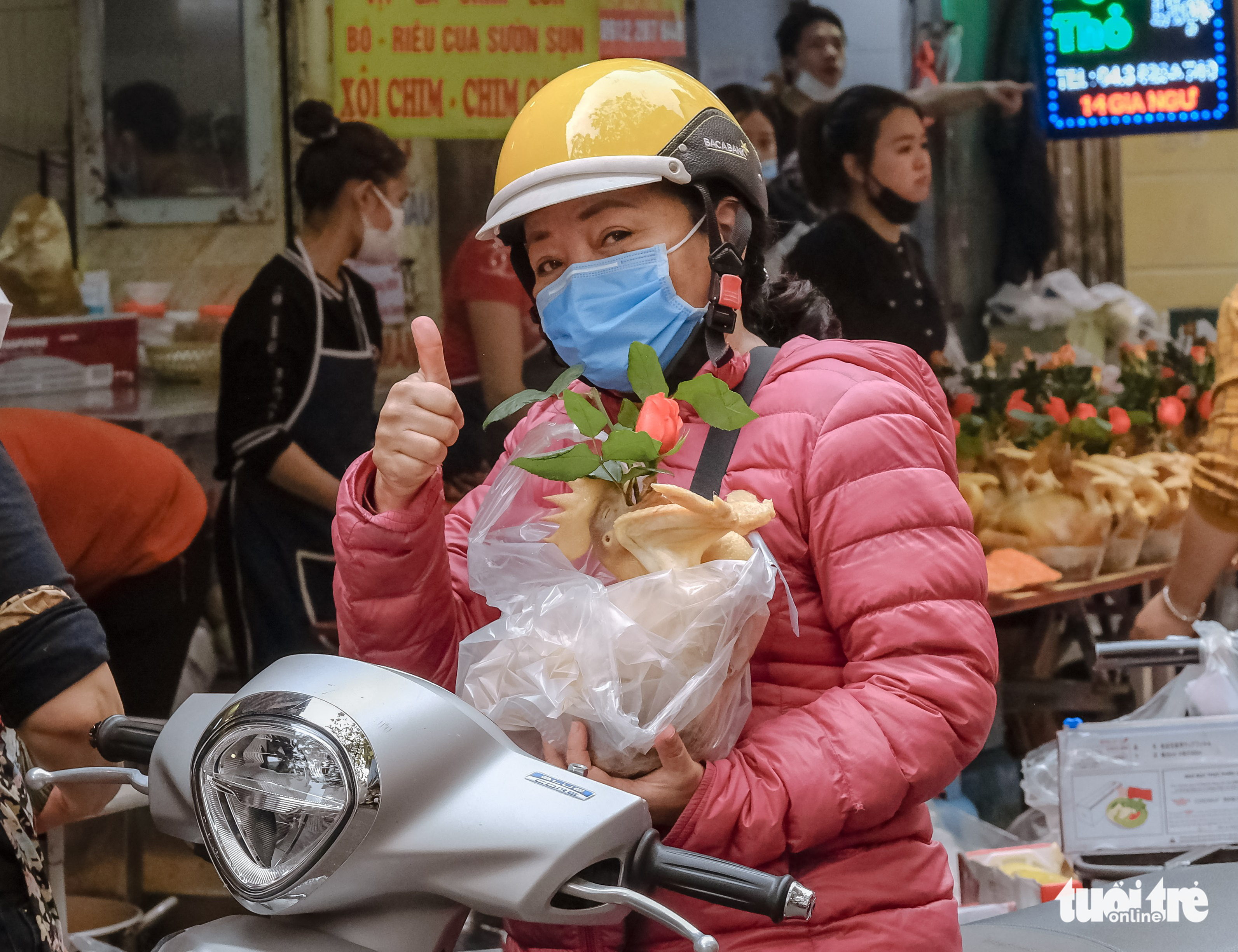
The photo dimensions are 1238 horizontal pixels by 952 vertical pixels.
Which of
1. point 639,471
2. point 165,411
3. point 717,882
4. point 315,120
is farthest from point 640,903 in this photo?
point 315,120

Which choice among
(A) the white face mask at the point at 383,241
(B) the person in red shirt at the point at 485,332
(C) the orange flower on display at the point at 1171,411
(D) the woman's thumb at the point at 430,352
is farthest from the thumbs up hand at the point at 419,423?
(C) the orange flower on display at the point at 1171,411

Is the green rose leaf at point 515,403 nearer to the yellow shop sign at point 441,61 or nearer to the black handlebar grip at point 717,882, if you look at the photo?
the black handlebar grip at point 717,882

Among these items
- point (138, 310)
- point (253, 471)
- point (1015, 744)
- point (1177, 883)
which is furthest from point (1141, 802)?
point (138, 310)

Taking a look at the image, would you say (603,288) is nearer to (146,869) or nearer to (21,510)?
(21,510)

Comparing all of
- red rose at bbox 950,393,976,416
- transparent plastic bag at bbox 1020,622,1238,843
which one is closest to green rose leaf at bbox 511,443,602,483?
transparent plastic bag at bbox 1020,622,1238,843

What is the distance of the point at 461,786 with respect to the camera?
94cm

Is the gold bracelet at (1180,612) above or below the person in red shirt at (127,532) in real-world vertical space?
below

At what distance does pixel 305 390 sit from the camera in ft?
11.7

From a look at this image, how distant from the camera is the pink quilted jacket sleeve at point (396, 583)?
1.33 meters

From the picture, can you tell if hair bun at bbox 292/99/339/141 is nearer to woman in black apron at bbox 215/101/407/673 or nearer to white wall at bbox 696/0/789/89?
woman in black apron at bbox 215/101/407/673

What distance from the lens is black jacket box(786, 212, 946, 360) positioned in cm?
381

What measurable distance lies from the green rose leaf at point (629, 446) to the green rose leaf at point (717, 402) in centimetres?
8

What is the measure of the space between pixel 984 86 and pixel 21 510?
3.35 m

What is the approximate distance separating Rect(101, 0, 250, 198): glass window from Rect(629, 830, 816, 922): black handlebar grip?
9.98 feet
